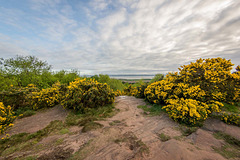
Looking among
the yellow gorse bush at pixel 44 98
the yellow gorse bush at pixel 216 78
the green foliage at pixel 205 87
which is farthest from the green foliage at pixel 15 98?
the yellow gorse bush at pixel 216 78

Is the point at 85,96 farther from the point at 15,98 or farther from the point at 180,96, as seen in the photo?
the point at 180,96

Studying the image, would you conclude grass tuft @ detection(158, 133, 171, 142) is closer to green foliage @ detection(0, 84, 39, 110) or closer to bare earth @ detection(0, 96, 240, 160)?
bare earth @ detection(0, 96, 240, 160)

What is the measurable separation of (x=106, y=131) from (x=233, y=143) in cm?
400

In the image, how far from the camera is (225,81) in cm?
517

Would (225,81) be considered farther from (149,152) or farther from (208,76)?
(149,152)

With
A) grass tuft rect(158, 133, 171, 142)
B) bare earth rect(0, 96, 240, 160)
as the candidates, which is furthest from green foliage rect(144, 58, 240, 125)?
grass tuft rect(158, 133, 171, 142)

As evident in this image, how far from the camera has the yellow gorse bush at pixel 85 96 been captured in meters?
5.60

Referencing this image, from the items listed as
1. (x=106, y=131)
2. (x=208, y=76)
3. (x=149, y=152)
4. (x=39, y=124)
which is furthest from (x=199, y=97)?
(x=39, y=124)

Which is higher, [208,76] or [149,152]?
[208,76]

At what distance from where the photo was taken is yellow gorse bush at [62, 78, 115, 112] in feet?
18.4

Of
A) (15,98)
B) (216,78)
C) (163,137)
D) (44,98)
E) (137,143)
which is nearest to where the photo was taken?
(137,143)

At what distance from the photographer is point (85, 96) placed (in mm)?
5844

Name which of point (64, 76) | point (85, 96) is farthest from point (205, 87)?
point (64, 76)

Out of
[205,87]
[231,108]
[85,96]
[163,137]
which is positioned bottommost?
[163,137]
